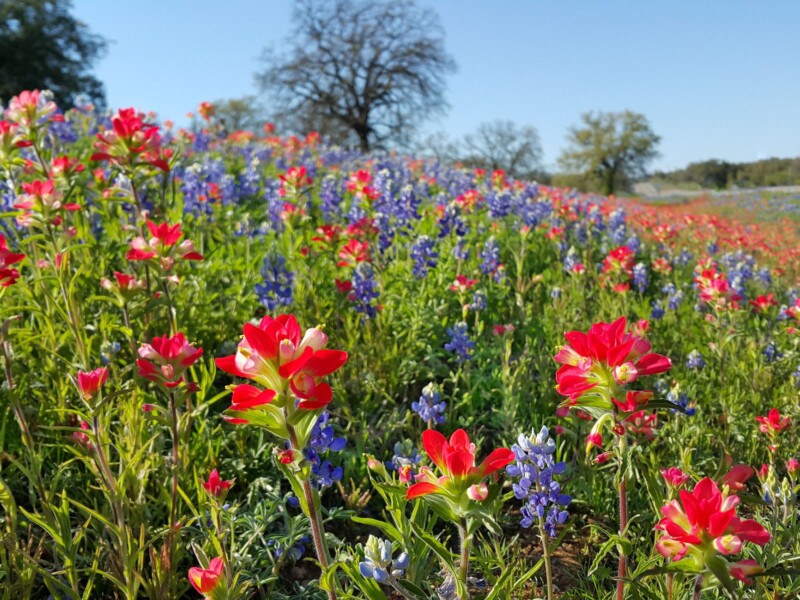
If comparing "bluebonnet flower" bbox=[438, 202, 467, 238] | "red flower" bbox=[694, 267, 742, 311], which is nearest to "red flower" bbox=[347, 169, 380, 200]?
"bluebonnet flower" bbox=[438, 202, 467, 238]

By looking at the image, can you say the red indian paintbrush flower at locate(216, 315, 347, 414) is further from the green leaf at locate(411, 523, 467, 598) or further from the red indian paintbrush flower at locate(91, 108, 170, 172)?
the red indian paintbrush flower at locate(91, 108, 170, 172)

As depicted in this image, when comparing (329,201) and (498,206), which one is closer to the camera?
(329,201)

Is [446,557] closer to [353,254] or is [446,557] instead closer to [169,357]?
[169,357]

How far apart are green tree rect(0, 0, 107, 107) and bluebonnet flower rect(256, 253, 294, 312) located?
25.8 metres

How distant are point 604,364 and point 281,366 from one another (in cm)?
64

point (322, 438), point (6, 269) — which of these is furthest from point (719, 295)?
point (6, 269)

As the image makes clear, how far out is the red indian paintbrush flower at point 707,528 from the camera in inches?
37.3

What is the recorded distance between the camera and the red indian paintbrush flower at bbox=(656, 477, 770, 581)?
95 centimetres

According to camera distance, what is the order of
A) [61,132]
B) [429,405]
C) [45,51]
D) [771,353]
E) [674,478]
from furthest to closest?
1. [45,51]
2. [61,132]
3. [771,353]
4. [429,405]
5. [674,478]

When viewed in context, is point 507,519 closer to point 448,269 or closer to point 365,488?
point 365,488

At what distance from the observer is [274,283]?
112 inches

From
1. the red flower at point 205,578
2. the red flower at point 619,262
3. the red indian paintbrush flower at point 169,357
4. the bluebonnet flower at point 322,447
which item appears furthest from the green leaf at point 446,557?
the red flower at point 619,262

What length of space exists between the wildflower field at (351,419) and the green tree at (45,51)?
83.4 feet

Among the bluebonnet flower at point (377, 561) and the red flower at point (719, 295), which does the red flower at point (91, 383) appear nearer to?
the bluebonnet flower at point (377, 561)
